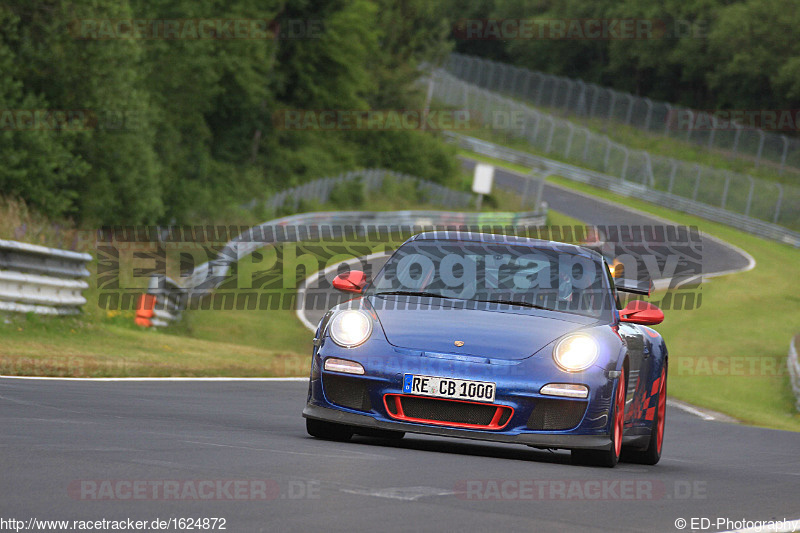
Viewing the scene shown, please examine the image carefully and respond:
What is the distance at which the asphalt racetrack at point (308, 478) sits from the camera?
17.9 ft

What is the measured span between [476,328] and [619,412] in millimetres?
1122

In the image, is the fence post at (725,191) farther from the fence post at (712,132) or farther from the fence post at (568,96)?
the fence post at (568,96)

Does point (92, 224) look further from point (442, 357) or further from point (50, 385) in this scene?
point (442, 357)

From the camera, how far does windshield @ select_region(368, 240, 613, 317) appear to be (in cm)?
919

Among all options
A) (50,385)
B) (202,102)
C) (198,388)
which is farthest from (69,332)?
(202,102)

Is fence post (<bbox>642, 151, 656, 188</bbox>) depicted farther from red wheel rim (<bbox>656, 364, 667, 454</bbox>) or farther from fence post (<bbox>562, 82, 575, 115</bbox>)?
red wheel rim (<bbox>656, 364, 667, 454</bbox>)

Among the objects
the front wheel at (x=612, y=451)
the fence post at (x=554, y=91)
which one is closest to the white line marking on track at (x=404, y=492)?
the front wheel at (x=612, y=451)

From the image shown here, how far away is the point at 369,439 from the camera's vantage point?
30.4 feet

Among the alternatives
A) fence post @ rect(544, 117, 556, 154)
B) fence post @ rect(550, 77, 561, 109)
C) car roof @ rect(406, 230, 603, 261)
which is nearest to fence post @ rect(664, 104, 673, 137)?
fence post @ rect(544, 117, 556, 154)

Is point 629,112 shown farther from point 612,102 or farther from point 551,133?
point 551,133

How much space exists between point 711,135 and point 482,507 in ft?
242

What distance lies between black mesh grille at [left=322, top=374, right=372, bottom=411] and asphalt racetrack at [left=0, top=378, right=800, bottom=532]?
0.28 m
